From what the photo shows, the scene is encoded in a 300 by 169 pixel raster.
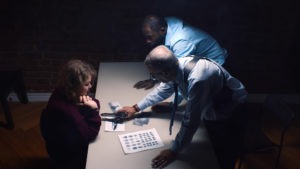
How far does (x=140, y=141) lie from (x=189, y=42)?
0.97 m

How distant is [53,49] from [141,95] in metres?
1.44

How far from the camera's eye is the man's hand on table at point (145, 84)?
2801 mm

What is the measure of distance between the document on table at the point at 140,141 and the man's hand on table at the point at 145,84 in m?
0.60

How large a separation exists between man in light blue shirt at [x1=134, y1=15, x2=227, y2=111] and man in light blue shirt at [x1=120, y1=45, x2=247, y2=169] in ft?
1.81

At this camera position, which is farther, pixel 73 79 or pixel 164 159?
pixel 73 79

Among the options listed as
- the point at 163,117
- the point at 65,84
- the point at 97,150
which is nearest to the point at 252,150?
the point at 163,117

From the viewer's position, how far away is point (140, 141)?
217 cm

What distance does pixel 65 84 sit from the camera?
2.15 meters

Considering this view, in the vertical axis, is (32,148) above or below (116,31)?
below

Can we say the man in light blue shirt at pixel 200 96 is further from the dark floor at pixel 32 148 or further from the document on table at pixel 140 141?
the dark floor at pixel 32 148

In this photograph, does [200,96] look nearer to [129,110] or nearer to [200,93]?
[200,93]

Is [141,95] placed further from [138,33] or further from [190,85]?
[138,33]

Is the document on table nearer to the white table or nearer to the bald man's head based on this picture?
the white table

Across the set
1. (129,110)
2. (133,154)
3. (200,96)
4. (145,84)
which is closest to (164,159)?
(133,154)
